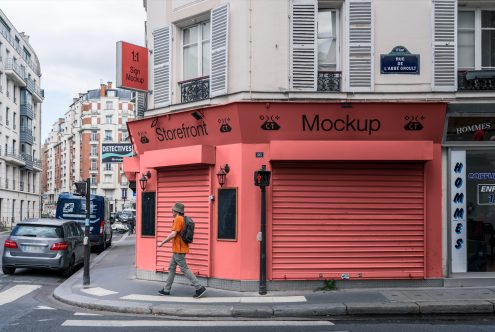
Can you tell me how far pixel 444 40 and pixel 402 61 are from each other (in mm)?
1002

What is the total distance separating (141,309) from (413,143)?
6199mm

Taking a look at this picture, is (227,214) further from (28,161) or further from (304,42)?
(28,161)

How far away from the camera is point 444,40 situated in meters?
11.6

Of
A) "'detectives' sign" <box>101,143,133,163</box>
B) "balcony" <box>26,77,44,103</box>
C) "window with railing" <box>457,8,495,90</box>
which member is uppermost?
"balcony" <box>26,77,44,103</box>

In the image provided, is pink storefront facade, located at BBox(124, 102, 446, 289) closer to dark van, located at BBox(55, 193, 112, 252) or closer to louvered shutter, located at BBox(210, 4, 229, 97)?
louvered shutter, located at BBox(210, 4, 229, 97)

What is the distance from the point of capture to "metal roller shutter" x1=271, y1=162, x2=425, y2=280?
11.5 m

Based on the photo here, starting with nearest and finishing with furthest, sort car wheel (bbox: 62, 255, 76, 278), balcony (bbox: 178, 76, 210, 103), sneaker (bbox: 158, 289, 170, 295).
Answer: sneaker (bbox: 158, 289, 170, 295), balcony (bbox: 178, 76, 210, 103), car wheel (bbox: 62, 255, 76, 278)

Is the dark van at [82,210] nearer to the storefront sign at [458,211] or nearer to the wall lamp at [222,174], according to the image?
the wall lamp at [222,174]

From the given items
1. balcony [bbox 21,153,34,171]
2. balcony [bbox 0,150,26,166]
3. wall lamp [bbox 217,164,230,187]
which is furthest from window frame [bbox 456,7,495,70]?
balcony [bbox 21,153,34,171]

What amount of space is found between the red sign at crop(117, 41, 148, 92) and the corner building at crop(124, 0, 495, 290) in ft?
8.52

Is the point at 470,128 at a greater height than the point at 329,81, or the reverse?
the point at 329,81

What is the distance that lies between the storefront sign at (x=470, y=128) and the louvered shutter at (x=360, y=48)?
1.92m

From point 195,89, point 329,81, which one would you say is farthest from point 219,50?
point 329,81

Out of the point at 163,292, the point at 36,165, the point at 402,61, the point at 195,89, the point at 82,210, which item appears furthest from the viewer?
the point at 36,165
